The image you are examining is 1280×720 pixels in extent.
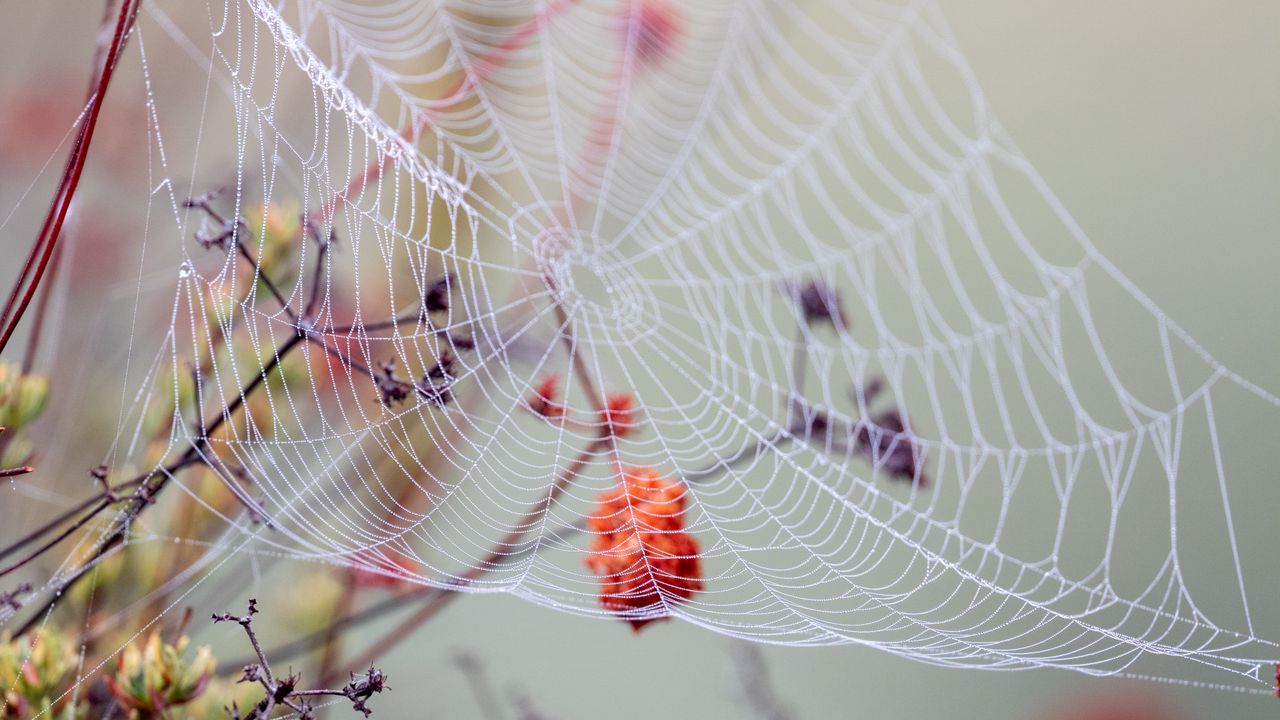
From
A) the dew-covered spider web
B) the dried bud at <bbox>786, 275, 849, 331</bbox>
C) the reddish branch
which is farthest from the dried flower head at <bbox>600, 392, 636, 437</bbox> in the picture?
the reddish branch

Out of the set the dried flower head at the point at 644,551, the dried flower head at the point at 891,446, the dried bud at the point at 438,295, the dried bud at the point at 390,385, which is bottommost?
the dried flower head at the point at 644,551

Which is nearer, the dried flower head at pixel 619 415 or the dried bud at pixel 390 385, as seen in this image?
the dried bud at pixel 390 385

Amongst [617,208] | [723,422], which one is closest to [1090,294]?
[723,422]

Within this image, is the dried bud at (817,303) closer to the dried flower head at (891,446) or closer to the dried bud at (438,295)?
the dried flower head at (891,446)

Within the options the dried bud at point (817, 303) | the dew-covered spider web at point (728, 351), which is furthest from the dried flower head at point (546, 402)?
the dried bud at point (817, 303)

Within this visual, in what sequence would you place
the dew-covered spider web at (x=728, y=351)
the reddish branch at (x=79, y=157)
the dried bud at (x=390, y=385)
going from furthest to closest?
the dew-covered spider web at (x=728, y=351) → the dried bud at (x=390, y=385) → the reddish branch at (x=79, y=157)

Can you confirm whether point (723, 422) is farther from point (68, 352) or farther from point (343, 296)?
point (68, 352)
